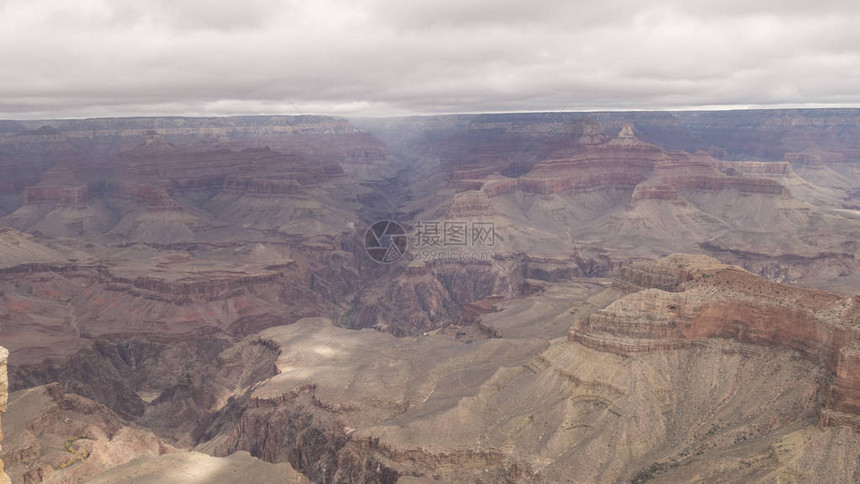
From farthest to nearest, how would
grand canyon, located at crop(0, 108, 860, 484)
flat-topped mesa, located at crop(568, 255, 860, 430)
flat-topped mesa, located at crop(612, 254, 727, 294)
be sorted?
flat-topped mesa, located at crop(612, 254, 727, 294) < flat-topped mesa, located at crop(568, 255, 860, 430) < grand canyon, located at crop(0, 108, 860, 484)

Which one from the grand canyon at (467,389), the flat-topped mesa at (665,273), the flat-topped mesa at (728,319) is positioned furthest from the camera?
the flat-topped mesa at (665,273)

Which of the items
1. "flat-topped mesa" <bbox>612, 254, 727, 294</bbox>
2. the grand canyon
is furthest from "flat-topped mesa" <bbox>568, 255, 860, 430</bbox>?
"flat-topped mesa" <bbox>612, 254, 727, 294</bbox>

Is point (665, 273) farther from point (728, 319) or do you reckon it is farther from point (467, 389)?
point (467, 389)

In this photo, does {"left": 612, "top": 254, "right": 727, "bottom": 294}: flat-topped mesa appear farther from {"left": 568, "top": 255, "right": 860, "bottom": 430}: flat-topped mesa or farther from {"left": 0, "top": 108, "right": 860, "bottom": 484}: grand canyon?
{"left": 568, "top": 255, "right": 860, "bottom": 430}: flat-topped mesa

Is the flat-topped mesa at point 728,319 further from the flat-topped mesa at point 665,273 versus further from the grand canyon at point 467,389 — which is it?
the flat-topped mesa at point 665,273

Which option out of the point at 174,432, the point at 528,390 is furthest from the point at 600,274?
the point at 174,432

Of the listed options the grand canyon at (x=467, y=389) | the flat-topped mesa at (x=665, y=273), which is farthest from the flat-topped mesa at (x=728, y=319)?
the flat-topped mesa at (x=665, y=273)

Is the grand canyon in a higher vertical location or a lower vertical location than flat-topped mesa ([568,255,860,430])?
lower

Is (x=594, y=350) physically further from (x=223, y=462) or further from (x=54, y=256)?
(x=54, y=256)
